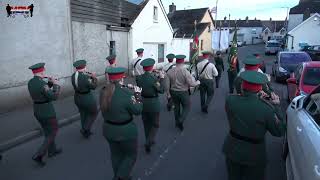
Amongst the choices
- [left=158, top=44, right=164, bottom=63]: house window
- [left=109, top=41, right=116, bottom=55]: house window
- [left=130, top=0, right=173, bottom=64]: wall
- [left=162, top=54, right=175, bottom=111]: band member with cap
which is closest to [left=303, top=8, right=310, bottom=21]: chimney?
[left=130, top=0, right=173, bottom=64]: wall

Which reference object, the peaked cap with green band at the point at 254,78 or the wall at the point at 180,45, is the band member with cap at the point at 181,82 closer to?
the peaked cap with green band at the point at 254,78

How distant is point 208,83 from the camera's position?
9.81 m

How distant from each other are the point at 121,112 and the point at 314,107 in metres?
2.66

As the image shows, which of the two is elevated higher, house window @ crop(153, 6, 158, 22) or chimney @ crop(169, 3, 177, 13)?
chimney @ crop(169, 3, 177, 13)

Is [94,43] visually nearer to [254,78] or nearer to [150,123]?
[150,123]

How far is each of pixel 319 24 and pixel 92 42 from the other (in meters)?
37.5

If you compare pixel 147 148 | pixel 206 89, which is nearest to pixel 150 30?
pixel 206 89

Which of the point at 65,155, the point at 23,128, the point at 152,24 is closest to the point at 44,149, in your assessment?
the point at 65,155

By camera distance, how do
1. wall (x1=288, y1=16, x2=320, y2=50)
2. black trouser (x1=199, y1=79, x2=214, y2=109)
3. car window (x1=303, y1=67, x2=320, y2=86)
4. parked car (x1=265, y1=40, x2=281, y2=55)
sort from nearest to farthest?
car window (x1=303, y1=67, x2=320, y2=86), black trouser (x1=199, y1=79, x2=214, y2=109), parked car (x1=265, y1=40, x2=281, y2=55), wall (x1=288, y1=16, x2=320, y2=50)

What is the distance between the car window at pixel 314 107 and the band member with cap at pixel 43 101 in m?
4.26

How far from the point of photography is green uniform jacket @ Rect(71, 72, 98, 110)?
705 centimetres

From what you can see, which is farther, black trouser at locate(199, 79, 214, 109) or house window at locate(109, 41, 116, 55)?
house window at locate(109, 41, 116, 55)

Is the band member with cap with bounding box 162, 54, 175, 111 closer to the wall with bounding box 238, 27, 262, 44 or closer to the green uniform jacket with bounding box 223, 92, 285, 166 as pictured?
the green uniform jacket with bounding box 223, 92, 285, 166

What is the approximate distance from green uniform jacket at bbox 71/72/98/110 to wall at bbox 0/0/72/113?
12.0 ft
